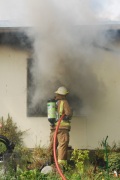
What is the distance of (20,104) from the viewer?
965 cm

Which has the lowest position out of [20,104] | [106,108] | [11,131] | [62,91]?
→ [11,131]

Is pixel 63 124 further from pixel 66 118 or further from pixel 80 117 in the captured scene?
pixel 80 117

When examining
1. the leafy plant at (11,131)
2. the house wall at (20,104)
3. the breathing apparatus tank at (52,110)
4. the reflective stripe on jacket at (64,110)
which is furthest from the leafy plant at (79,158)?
the leafy plant at (11,131)

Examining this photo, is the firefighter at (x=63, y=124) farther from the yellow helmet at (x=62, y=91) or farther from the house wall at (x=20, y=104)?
the house wall at (x=20, y=104)

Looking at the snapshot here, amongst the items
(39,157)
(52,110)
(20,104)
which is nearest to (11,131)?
(20,104)

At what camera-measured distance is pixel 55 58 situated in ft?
29.7

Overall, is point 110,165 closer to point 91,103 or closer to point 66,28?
point 91,103

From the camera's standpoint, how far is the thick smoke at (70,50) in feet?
29.2

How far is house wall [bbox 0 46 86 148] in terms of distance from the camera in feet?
31.2

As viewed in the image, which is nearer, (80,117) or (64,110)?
(64,110)

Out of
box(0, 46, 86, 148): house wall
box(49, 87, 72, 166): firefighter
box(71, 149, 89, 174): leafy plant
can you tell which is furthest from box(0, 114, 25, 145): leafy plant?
box(71, 149, 89, 174): leafy plant

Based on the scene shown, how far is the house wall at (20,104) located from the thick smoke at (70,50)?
0.39 m

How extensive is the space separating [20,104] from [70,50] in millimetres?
1816

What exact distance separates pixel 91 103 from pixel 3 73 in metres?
2.22
